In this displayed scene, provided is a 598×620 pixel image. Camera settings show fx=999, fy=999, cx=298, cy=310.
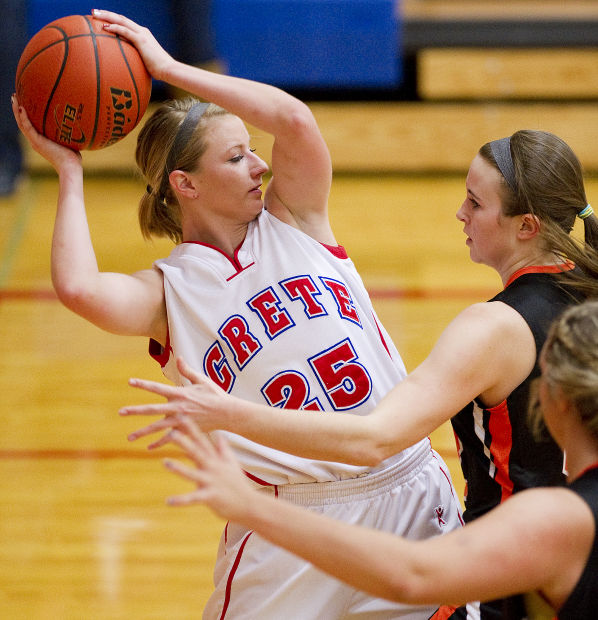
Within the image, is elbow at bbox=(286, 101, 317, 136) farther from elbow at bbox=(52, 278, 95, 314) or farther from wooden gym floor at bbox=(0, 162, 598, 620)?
wooden gym floor at bbox=(0, 162, 598, 620)

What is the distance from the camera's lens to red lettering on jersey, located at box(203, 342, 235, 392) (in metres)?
2.53

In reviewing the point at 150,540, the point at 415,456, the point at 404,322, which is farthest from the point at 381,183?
the point at 415,456

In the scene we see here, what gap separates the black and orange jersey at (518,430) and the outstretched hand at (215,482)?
0.80 meters

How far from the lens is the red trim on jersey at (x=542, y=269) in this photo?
2289mm

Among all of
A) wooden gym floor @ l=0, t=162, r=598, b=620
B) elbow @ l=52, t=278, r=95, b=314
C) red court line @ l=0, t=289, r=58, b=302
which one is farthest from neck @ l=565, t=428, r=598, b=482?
red court line @ l=0, t=289, r=58, b=302

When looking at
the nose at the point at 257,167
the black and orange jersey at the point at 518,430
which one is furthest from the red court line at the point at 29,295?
the black and orange jersey at the point at 518,430

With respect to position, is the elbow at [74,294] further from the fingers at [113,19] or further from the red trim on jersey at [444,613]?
→ the red trim on jersey at [444,613]

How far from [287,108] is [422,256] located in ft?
14.5

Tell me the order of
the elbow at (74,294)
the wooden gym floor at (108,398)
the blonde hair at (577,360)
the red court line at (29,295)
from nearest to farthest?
the blonde hair at (577,360), the elbow at (74,294), the wooden gym floor at (108,398), the red court line at (29,295)

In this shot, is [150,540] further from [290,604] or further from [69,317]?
[69,317]

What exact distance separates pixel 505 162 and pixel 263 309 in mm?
702

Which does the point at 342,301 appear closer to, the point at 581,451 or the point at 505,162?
the point at 505,162

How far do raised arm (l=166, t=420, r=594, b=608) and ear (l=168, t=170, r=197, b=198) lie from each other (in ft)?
4.14

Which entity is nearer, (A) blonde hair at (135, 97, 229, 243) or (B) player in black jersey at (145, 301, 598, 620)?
(B) player in black jersey at (145, 301, 598, 620)
